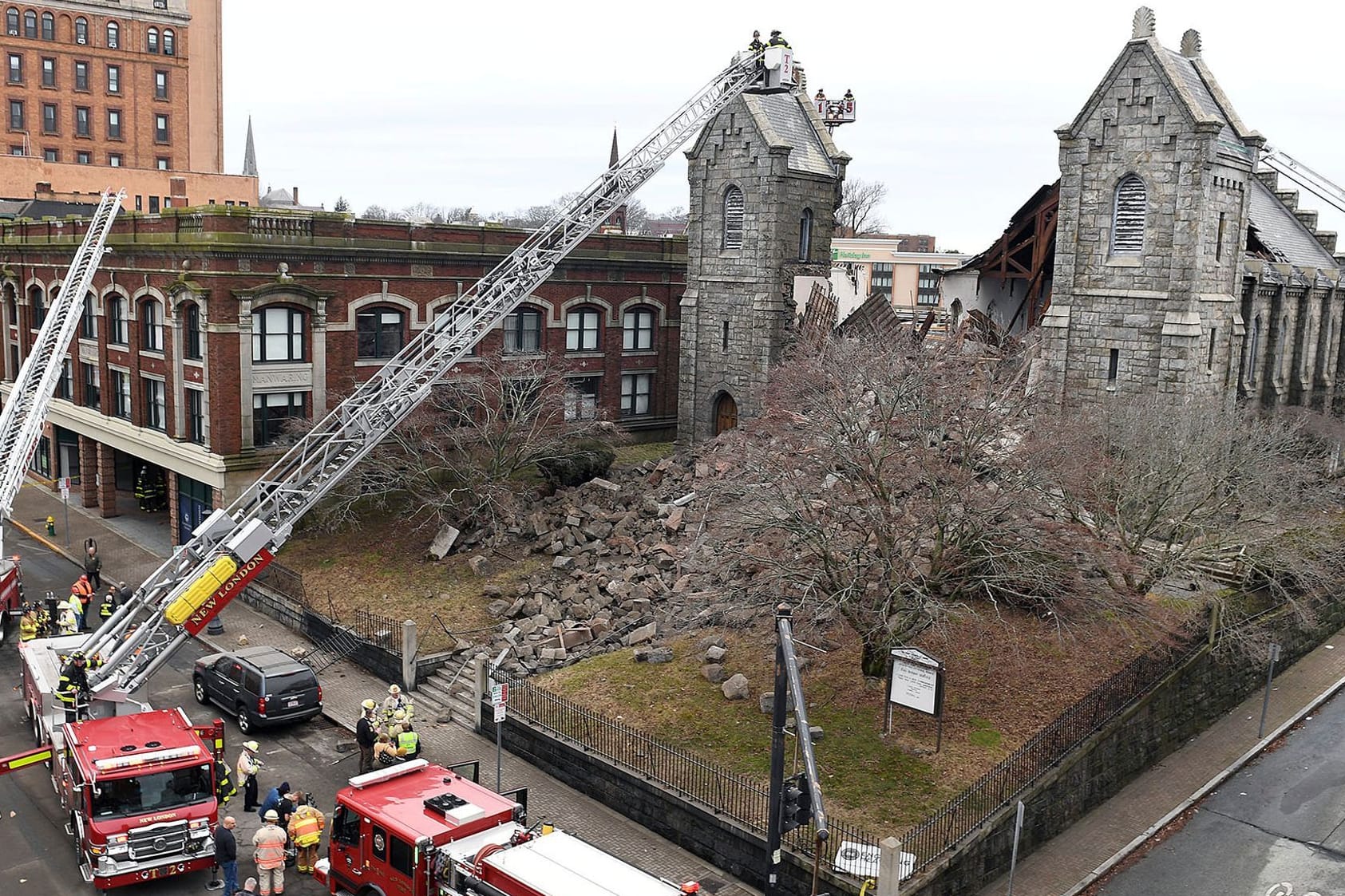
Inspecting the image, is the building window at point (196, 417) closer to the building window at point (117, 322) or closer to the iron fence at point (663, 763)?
the building window at point (117, 322)

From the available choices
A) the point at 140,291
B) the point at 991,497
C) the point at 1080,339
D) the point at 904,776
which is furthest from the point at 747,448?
the point at 140,291

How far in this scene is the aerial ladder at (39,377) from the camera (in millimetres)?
32875

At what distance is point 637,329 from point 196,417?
1853cm

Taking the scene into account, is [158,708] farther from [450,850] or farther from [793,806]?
[793,806]

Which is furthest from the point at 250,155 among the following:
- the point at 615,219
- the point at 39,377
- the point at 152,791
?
the point at 152,791

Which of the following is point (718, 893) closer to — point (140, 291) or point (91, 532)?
point (140, 291)

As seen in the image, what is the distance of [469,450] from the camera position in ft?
120

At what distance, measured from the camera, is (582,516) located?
35531mm

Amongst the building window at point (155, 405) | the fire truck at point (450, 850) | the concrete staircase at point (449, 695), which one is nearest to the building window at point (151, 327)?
the building window at point (155, 405)

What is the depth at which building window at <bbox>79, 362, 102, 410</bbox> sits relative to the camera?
155ft

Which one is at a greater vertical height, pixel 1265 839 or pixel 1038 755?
pixel 1038 755

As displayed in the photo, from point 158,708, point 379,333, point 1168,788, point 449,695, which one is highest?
point 379,333

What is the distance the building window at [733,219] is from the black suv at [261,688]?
2363 centimetres

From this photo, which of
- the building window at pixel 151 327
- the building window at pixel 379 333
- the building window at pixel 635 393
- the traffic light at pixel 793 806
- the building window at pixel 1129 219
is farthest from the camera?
the building window at pixel 635 393
